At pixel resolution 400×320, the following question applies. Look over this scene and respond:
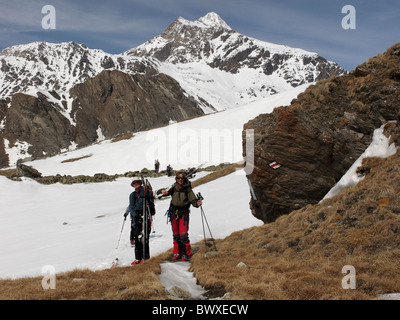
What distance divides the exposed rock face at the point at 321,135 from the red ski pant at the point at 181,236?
300 centimetres

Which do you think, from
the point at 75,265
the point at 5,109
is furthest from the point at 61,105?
the point at 75,265

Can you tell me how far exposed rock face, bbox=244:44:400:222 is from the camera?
1120cm

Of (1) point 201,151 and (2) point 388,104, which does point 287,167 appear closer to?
(2) point 388,104

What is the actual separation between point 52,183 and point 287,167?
29.1 m

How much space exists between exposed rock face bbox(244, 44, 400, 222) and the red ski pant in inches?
118

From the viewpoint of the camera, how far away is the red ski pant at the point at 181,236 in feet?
35.6

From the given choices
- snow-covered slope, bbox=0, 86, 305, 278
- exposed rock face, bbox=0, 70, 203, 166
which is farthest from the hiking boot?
exposed rock face, bbox=0, 70, 203, 166

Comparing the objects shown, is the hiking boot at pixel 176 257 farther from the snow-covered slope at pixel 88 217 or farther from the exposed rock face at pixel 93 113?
the exposed rock face at pixel 93 113

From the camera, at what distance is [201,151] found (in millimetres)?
51625

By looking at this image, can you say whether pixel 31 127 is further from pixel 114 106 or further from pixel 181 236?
pixel 181 236

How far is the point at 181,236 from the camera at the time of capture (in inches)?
428

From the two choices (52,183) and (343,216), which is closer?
(343,216)

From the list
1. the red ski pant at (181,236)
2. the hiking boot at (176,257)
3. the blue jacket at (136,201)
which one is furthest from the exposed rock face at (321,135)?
the blue jacket at (136,201)

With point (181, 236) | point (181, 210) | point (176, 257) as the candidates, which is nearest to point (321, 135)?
point (181, 210)
